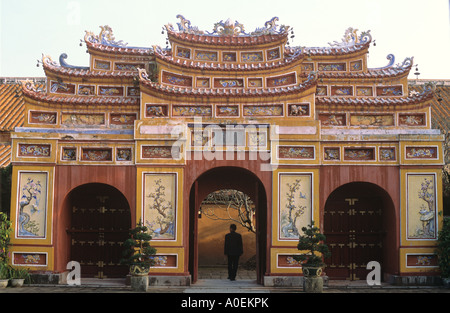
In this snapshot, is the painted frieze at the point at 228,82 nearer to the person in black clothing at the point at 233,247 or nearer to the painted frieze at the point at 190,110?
the painted frieze at the point at 190,110

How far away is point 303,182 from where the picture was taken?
15.4 metres

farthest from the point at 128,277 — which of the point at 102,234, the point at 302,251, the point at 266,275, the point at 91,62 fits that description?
the point at 91,62

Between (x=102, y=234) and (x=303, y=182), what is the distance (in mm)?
5738

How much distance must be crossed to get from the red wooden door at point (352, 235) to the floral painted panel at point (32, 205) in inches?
301

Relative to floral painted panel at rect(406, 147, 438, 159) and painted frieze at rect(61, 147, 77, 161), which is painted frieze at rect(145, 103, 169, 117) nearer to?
A: painted frieze at rect(61, 147, 77, 161)

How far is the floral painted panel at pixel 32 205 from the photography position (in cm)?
1522

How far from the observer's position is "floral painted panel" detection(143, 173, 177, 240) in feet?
49.9

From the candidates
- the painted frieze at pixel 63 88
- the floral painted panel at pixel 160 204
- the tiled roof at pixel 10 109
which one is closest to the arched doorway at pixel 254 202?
the floral painted panel at pixel 160 204

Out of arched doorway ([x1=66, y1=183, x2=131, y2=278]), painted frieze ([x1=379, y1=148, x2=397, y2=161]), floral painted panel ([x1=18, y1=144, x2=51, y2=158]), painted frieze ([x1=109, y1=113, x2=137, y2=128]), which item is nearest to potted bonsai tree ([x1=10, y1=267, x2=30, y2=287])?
arched doorway ([x1=66, y1=183, x2=131, y2=278])

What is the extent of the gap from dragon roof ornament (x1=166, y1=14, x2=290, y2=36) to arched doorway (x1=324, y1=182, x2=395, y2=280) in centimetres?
506

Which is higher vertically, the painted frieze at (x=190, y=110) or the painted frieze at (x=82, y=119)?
the painted frieze at (x=190, y=110)

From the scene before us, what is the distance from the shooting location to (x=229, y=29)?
58.4 ft

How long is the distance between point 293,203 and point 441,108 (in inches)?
438

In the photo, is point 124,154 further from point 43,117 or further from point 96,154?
point 43,117
